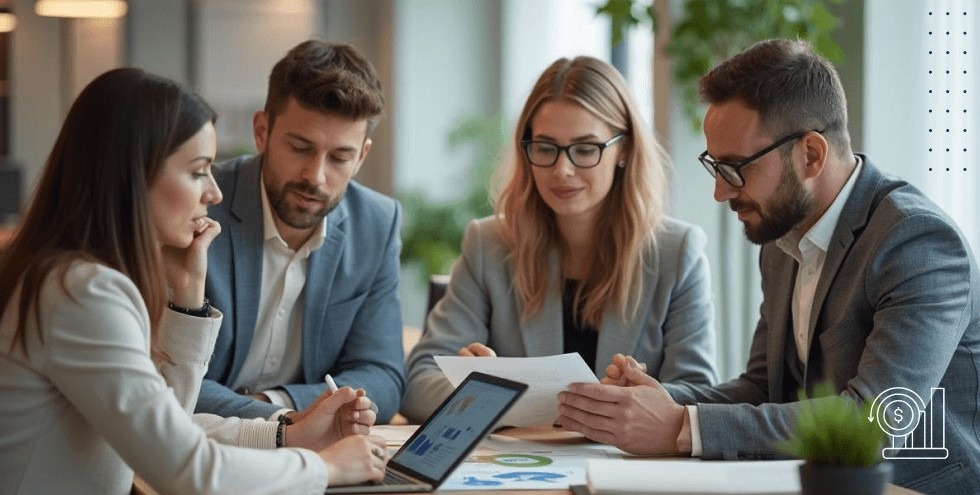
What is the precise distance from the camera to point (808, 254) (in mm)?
2516

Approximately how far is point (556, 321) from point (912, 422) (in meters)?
0.96

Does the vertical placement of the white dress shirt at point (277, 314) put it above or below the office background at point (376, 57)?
below

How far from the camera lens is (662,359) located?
2.95m

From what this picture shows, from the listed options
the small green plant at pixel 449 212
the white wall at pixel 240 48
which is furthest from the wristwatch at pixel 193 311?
the white wall at pixel 240 48

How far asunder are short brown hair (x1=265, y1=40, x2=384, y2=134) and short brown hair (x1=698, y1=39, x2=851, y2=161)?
32.8 inches

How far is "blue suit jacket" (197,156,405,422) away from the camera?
2.88 m

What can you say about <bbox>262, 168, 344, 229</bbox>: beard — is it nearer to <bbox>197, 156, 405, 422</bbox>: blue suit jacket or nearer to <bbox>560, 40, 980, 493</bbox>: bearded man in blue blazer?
<bbox>197, 156, 405, 422</bbox>: blue suit jacket

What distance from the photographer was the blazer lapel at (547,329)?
2.96 metres

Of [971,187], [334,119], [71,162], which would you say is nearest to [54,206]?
[71,162]

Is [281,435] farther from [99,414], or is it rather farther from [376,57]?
[376,57]

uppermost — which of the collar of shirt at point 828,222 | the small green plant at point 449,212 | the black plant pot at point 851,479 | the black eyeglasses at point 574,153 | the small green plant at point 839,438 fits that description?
the black eyeglasses at point 574,153

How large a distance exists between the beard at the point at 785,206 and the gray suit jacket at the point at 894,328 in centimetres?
9

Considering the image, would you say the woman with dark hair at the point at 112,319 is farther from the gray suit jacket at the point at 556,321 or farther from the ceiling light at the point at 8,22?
the ceiling light at the point at 8,22

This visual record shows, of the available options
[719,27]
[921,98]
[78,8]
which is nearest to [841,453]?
[921,98]
